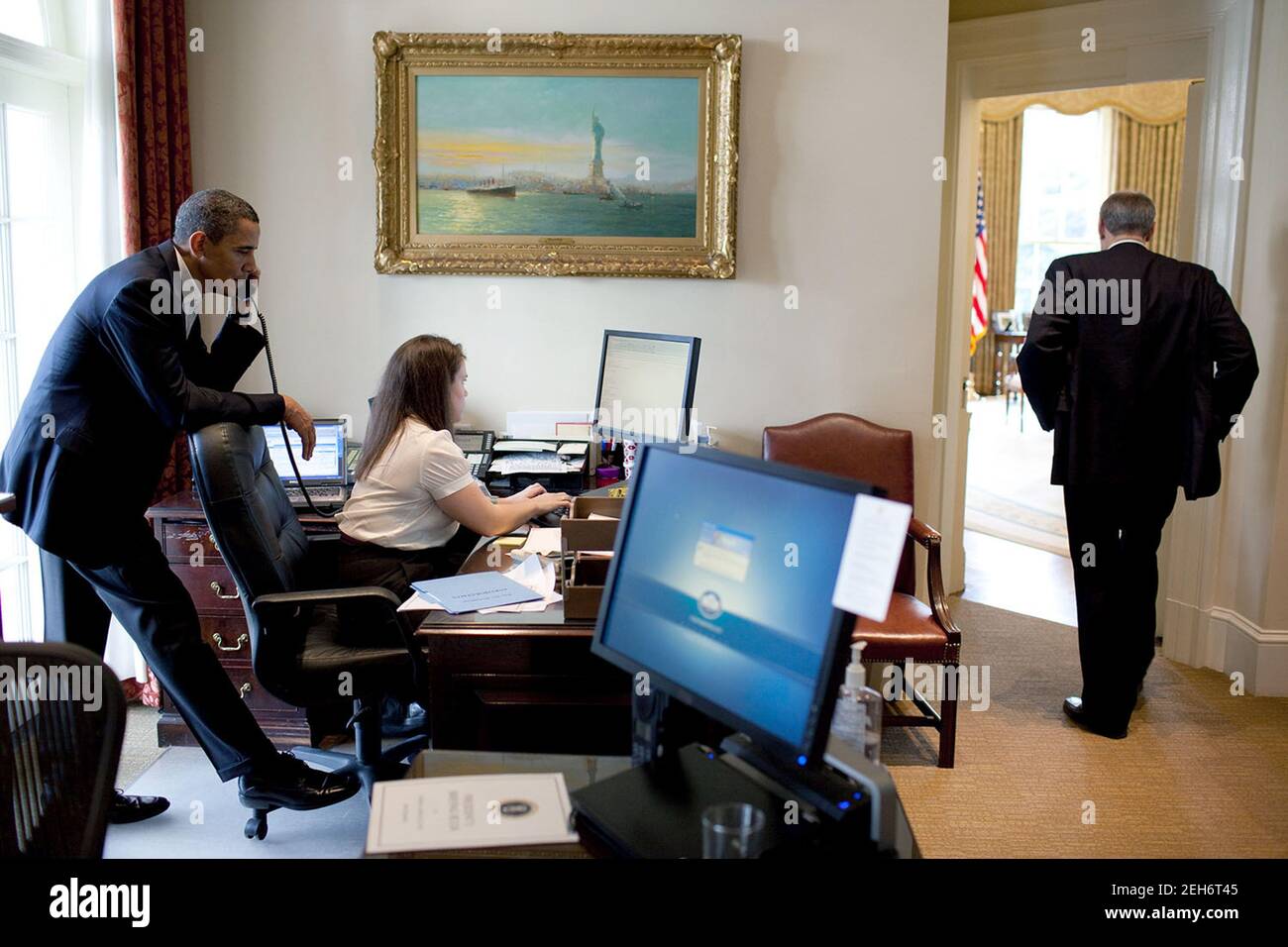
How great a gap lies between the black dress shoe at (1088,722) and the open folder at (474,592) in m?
2.22

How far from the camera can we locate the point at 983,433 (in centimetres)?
1036

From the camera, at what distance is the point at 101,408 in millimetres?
2768

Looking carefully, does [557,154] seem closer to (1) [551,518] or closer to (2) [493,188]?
(2) [493,188]

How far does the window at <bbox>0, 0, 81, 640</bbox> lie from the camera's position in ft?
11.1

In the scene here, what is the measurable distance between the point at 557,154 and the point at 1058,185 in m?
9.11

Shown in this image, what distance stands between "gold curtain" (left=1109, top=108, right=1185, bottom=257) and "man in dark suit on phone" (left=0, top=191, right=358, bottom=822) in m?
10.6

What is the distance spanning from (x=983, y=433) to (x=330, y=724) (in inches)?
315

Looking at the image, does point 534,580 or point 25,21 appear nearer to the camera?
point 534,580

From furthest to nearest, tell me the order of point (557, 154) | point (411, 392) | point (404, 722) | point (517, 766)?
point (557, 154) < point (404, 722) < point (411, 392) < point (517, 766)

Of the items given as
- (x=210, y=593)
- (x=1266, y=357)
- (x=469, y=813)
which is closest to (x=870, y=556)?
(x=469, y=813)

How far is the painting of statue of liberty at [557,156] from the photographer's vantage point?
4.06 m

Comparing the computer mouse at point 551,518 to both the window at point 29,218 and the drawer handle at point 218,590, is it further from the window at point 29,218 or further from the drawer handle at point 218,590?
the window at point 29,218

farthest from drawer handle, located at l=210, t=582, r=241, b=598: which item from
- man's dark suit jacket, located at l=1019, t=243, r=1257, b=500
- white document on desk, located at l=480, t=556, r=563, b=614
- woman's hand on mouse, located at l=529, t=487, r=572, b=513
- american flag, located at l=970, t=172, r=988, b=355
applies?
american flag, located at l=970, t=172, r=988, b=355
